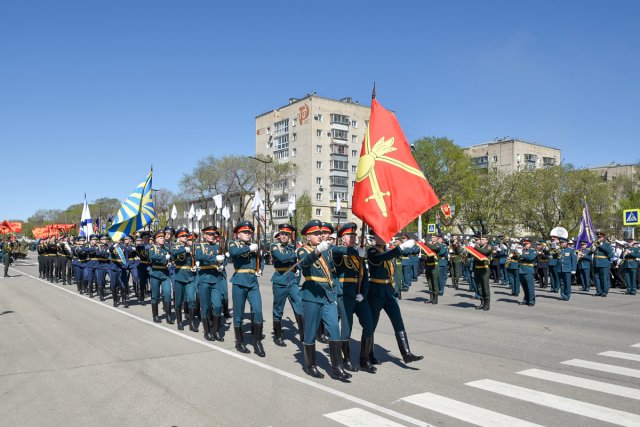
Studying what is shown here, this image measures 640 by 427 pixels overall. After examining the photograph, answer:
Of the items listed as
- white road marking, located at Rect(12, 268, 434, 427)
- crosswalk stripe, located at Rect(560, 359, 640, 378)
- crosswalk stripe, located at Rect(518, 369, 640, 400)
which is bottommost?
crosswalk stripe, located at Rect(560, 359, 640, 378)

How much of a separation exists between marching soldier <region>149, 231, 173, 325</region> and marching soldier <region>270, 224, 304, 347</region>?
119 inches

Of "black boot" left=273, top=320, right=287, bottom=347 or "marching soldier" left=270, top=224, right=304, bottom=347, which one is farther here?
"black boot" left=273, top=320, right=287, bottom=347

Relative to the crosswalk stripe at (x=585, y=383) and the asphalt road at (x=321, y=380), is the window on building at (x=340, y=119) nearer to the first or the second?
the asphalt road at (x=321, y=380)

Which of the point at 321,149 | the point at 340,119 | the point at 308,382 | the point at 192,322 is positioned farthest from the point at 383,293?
the point at 340,119

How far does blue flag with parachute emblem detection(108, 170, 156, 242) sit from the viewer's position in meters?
14.4

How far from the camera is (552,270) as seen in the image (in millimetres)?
19297

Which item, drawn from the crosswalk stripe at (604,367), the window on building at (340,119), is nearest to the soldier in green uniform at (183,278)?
the crosswalk stripe at (604,367)

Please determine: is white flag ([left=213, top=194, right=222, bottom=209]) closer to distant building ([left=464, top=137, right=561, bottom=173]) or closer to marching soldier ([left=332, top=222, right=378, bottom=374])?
marching soldier ([left=332, top=222, right=378, bottom=374])

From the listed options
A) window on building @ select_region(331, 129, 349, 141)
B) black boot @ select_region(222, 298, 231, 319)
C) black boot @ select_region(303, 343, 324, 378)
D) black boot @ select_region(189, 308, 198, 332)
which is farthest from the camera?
window on building @ select_region(331, 129, 349, 141)

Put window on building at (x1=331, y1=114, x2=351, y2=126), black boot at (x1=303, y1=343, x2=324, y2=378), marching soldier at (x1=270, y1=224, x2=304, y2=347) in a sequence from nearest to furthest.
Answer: black boot at (x1=303, y1=343, x2=324, y2=378) → marching soldier at (x1=270, y1=224, x2=304, y2=347) → window on building at (x1=331, y1=114, x2=351, y2=126)

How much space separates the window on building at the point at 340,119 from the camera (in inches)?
2920

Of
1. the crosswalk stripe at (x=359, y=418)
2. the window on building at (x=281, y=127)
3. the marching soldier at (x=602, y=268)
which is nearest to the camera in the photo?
the crosswalk stripe at (x=359, y=418)

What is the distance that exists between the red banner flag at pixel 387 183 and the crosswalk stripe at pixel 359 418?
219 centimetres

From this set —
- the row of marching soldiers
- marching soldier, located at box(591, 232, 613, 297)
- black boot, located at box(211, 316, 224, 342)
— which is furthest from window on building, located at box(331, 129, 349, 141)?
black boot, located at box(211, 316, 224, 342)
